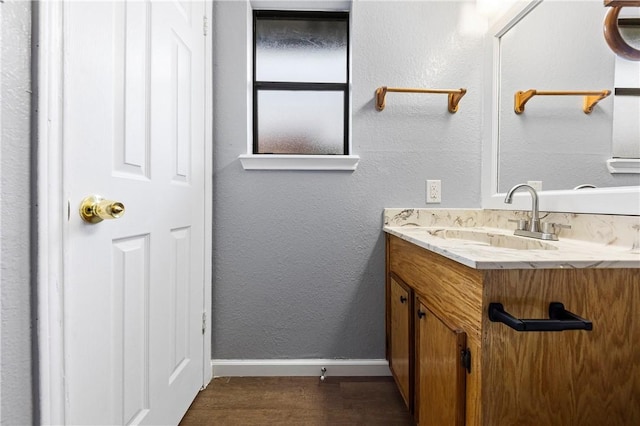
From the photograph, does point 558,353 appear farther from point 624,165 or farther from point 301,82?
point 301,82

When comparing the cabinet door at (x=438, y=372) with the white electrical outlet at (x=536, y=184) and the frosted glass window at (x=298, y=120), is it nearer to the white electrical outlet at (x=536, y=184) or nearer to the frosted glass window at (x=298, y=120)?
the white electrical outlet at (x=536, y=184)

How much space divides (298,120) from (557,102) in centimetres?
118

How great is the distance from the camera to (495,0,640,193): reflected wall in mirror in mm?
1031

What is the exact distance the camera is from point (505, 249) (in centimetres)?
A: 103

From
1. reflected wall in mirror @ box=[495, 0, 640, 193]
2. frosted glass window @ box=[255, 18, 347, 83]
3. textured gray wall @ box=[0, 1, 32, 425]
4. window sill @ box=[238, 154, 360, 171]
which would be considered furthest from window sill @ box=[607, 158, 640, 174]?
textured gray wall @ box=[0, 1, 32, 425]

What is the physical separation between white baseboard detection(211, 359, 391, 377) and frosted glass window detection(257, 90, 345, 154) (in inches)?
44.5

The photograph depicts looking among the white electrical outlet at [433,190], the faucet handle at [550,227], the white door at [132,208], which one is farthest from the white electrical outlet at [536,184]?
the white door at [132,208]

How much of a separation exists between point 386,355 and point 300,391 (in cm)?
47

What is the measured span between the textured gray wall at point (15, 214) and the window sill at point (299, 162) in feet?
3.30

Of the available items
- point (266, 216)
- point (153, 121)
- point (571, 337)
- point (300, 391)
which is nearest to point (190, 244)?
point (266, 216)

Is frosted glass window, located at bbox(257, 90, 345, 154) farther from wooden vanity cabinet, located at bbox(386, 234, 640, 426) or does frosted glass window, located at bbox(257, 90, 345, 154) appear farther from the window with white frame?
wooden vanity cabinet, located at bbox(386, 234, 640, 426)

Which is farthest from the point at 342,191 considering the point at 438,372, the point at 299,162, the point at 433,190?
the point at 438,372

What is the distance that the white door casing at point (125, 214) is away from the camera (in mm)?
652

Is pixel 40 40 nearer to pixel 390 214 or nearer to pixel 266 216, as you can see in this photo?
pixel 266 216
